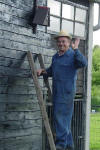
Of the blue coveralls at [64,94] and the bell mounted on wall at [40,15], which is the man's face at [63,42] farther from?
the bell mounted on wall at [40,15]

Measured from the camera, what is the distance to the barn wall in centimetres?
718

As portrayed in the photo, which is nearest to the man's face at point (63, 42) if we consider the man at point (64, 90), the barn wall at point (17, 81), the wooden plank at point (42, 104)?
the man at point (64, 90)

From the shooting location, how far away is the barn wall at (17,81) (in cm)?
718

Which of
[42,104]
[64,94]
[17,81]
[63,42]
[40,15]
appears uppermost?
[40,15]

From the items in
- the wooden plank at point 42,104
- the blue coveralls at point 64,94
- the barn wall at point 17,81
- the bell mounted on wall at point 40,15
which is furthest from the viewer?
the bell mounted on wall at point 40,15

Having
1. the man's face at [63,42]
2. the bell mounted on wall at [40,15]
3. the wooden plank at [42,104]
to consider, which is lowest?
the wooden plank at [42,104]

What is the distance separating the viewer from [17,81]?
748 centimetres

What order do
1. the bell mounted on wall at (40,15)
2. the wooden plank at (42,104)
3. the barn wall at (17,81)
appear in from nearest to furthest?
1. the wooden plank at (42,104)
2. the barn wall at (17,81)
3. the bell mounted on wall at (40,15)

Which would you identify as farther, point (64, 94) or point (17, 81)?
point (17, 81)

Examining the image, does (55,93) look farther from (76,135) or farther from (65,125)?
(76,135)

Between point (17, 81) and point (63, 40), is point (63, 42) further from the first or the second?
point (17, 81)

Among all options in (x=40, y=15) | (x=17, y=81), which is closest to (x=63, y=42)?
(x=40, y=15)

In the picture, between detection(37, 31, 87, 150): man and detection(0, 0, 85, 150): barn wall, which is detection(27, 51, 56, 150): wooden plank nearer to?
detection(37, 31, 87, 150): man

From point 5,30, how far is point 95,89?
47.7 metres
